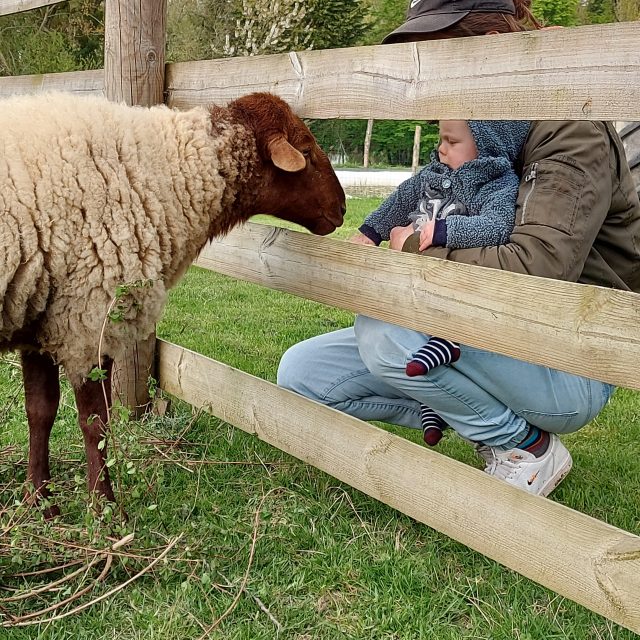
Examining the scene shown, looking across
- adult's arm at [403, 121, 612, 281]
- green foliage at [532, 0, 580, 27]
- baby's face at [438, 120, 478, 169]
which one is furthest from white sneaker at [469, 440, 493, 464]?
green foliage at [532, 0, 580, 27]

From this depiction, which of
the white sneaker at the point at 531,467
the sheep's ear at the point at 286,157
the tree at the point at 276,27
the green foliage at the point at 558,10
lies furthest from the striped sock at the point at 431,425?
the green foliage at the point at 558,10

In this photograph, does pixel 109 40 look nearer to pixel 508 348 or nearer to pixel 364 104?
pixel 364 104

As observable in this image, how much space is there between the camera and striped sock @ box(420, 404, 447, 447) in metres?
3.04

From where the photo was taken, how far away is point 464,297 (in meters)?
2.42

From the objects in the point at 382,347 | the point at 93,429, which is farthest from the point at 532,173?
the point at 93,429

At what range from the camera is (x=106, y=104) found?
2.98m

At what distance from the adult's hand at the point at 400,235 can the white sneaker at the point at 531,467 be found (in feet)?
2.78

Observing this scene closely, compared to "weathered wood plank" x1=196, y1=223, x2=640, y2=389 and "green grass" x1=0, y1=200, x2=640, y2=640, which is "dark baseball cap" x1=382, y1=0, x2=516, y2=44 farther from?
"green grass" x1=0, y1=200, x2=640, y2=640

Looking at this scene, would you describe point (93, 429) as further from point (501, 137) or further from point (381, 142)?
point (381, 142)

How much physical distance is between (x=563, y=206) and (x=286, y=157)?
1054 mm

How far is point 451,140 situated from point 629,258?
0.76 metres

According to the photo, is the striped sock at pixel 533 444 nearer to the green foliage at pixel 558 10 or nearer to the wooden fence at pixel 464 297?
the wooden fence at pixel 464 297

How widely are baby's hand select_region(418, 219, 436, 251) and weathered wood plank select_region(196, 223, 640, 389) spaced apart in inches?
6.2

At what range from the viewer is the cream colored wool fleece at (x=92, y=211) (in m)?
2.63
